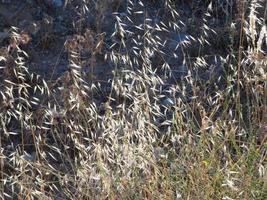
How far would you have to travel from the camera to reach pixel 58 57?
3906 millimetres

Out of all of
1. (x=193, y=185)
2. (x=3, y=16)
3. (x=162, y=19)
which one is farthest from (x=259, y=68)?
(x=3, y=16)

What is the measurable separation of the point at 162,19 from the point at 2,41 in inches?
40.7

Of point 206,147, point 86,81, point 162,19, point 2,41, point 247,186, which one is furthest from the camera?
point 162,19

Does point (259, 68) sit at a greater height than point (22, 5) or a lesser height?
greater

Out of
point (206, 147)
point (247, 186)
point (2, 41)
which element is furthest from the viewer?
point (2, 41)

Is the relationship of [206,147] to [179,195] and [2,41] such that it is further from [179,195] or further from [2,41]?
[2,41]

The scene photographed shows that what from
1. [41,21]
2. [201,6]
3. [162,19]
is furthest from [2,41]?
[201,6]

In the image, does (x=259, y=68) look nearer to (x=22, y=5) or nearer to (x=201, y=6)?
(x=201, y=6)

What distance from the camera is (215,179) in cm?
253

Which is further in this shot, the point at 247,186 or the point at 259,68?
the point at 259,68

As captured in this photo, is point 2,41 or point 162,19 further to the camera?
point 162,19

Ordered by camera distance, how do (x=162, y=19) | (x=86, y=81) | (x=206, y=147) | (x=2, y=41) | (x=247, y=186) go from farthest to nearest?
(x=162, y=19) → (x=2, y=41) → (x=86, y=81) → (x=206, y=147) → (x=247, y=186)

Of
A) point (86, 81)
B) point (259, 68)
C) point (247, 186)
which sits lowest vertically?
point (86, 81)

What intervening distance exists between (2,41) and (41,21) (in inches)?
10.8
